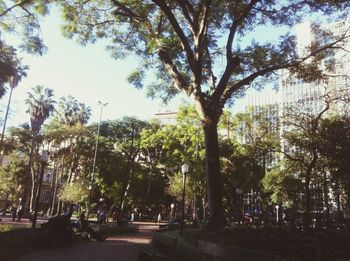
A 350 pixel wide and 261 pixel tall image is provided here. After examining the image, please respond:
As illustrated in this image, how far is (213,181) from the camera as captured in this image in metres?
12.5

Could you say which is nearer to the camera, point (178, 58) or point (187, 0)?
point (187, 0)

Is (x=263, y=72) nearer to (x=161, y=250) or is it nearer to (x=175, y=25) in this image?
(x=175, y=25)

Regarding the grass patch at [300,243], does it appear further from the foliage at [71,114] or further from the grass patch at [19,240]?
the foliage at [71,114]

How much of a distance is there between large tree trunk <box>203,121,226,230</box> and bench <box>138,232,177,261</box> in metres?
1.52

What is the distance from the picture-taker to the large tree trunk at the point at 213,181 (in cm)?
1209

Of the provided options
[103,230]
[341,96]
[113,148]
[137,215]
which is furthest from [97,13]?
[137,215]

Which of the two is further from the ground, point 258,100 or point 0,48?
point 258,100

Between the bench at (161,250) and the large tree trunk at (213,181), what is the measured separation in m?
1.52

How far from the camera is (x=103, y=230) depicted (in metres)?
19.0

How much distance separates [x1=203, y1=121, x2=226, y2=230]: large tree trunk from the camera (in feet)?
39.7

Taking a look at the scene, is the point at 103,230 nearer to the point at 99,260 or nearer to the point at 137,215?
the point at 99,260

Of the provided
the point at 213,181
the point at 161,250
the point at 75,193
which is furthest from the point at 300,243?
the point at 75,193

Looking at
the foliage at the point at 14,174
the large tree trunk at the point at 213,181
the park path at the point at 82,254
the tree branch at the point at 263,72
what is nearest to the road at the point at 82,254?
the park path at the point at 82,254

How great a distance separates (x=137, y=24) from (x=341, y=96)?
1162 centimetres
